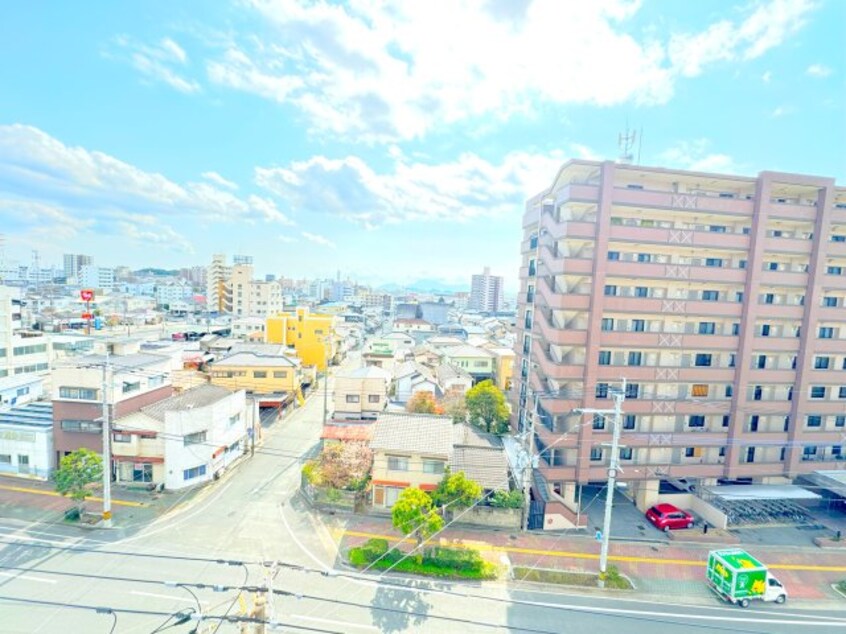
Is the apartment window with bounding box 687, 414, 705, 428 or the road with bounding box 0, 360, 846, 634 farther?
the apartment window with bounding box 687, 414, 705, 428

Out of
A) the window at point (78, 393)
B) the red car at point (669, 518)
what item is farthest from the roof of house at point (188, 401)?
the red car at point (669, 518)

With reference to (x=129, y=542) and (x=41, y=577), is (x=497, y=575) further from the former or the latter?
(x=41, y=577)

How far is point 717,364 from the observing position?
2805 cm

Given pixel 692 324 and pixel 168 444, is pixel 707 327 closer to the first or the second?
pixel 692 324

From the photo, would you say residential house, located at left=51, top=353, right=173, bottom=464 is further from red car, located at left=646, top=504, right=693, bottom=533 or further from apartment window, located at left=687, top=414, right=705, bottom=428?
apartment window, located at left=687, top=414, right=705, bottom=428

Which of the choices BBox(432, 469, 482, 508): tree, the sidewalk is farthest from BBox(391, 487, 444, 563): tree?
the sidewalk

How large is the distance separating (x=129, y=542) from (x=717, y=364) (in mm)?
35640

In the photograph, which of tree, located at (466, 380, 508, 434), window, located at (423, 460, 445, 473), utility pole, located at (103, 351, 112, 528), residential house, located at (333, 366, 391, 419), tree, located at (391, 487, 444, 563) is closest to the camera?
tree, located at (391, 487, 444, 563)

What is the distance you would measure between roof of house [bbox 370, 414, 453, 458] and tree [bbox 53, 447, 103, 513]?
47.8 feet

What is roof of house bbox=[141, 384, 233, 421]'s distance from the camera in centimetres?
2686

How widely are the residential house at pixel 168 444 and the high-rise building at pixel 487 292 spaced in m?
151

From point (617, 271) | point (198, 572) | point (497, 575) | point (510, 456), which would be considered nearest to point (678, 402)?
point (617, 271)

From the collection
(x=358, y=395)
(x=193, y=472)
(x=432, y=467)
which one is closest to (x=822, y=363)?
(x=432, y=467)

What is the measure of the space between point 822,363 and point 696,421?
10110 mm
